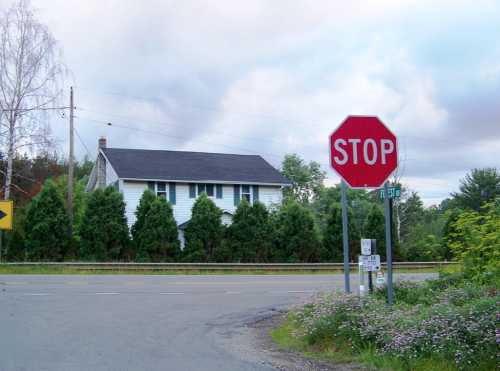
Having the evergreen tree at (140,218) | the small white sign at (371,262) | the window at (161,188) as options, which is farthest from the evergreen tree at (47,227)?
the small white sign at (371,262)

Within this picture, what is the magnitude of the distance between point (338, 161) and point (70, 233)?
26.8m

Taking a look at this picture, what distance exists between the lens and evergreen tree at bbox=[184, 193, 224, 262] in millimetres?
34750

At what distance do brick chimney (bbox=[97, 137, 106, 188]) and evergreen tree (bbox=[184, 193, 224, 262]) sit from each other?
12.9m

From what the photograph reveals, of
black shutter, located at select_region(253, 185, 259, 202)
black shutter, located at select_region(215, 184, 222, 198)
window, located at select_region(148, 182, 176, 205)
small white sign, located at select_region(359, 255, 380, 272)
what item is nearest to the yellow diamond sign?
small white sign, located at select_region(359, 255, 380, 272)

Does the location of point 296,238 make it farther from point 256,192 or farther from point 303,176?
point 303,176

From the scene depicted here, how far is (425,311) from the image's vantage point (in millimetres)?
8562

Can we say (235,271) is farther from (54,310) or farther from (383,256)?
(54,310)

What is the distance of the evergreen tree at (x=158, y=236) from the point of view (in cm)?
3403

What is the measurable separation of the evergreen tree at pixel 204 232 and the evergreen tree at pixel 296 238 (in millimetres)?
3586

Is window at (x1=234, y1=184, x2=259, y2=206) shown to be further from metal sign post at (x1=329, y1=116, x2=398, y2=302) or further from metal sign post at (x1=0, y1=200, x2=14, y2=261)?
metal sign post at (x1=329, y1=116, x2=398, y2=302)

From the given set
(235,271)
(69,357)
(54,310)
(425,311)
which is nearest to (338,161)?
(425,311)

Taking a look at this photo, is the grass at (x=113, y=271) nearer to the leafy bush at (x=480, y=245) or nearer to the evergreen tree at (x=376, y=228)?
the evergreen tree at (x=376, y=228)

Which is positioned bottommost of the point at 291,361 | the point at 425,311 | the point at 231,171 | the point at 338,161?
the point at 291,361

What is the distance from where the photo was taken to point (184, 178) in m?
42.2
